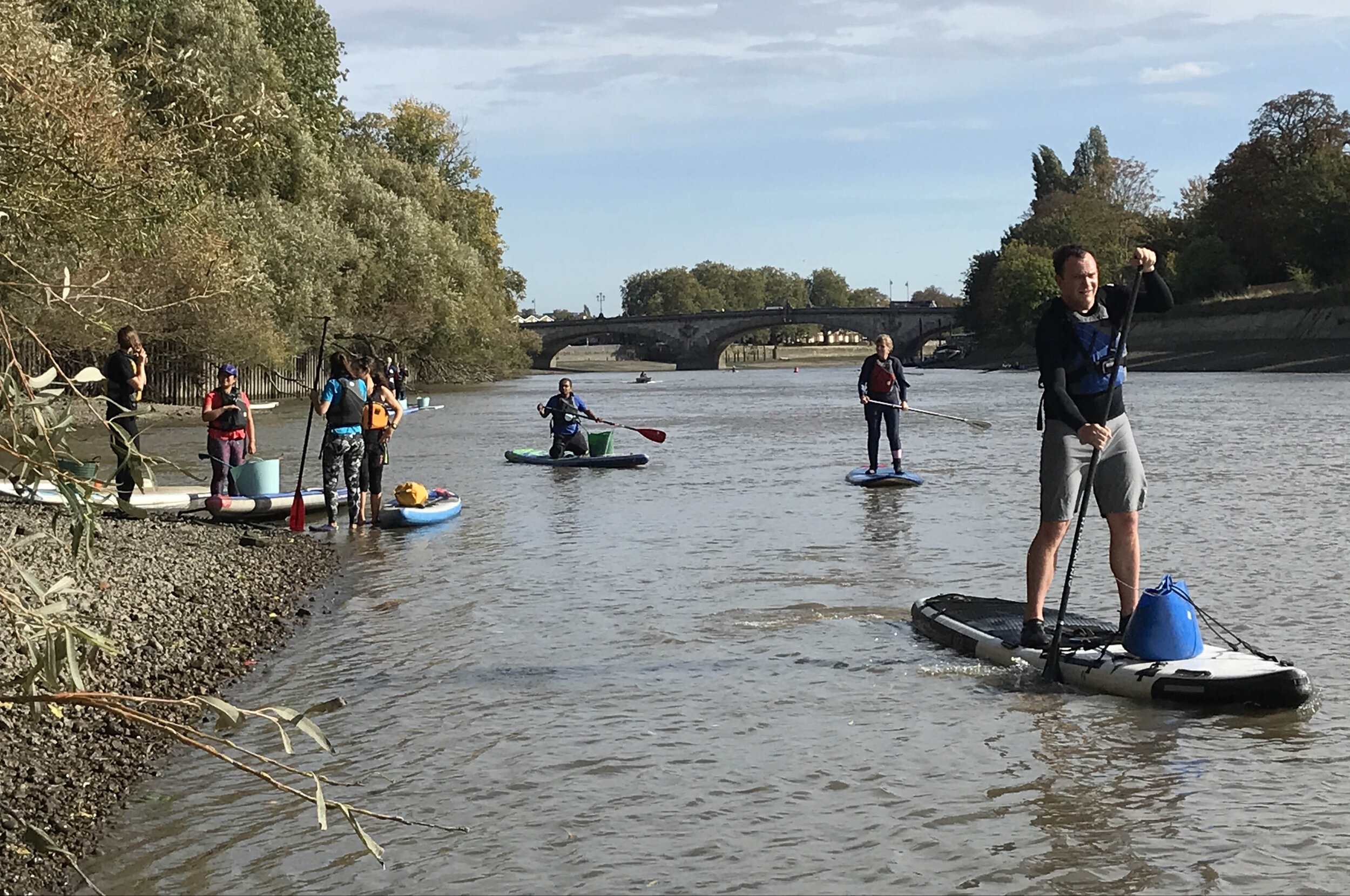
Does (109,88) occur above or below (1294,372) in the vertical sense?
above

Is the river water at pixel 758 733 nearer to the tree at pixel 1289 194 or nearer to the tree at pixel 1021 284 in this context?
the tree at pixel 1289 194

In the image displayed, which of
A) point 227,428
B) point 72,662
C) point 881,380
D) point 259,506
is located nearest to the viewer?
point 72,662

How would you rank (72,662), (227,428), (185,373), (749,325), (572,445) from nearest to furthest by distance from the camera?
(72,662), (227,428), (572,445), (185,373), (749,325)

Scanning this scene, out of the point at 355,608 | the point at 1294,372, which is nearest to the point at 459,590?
the point at 355,608

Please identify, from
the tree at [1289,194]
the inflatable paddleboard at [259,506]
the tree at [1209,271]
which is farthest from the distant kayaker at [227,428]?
the tree at [1209,271]

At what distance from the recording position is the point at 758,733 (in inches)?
290

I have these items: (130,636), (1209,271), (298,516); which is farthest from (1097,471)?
(1209,271)

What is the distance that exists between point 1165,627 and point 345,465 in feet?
31.8

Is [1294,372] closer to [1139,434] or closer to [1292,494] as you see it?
[1139,434]

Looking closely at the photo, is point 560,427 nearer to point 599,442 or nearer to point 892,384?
point 599,442

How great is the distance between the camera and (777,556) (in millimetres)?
13312

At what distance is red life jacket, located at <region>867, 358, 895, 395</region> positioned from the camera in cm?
1920

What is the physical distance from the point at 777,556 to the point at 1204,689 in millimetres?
6193

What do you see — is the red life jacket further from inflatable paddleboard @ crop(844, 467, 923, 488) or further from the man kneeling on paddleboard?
the man kneeling on paddleboard
